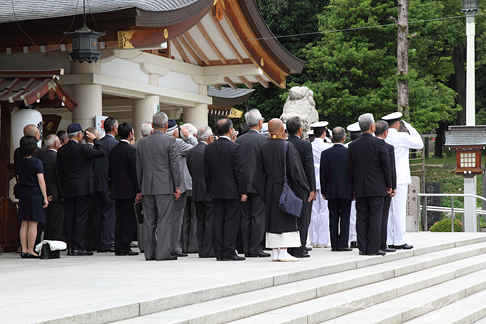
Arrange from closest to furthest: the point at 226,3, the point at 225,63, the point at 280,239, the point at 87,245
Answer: the point at 280,239 → the point at 87,245 → the point at 226,3 → the point at 225,63

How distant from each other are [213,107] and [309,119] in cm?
277

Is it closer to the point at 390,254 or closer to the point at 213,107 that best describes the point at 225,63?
the point at 213,107

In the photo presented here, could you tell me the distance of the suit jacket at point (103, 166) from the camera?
31.2 ft

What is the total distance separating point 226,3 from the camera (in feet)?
43.9

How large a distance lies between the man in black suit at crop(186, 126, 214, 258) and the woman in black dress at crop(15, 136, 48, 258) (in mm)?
2128

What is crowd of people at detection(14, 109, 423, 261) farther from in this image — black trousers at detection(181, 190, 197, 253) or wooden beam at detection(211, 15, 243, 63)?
wooden beam at detection(211, 15, 243, 63)

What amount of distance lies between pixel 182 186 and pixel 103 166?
4.86ft

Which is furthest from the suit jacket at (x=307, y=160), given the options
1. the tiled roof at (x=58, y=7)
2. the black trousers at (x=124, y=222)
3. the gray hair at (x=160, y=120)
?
the tiled roof at (x=58, y=7)

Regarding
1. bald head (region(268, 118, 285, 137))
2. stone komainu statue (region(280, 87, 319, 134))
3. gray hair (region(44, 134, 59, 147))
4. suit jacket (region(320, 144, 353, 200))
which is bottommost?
suit jacket (region(320, 144, 353, 200))

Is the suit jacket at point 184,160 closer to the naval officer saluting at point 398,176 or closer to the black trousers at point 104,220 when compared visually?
the black trousers at point 104,220

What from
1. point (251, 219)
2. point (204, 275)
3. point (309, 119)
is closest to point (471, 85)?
point (309, 119)

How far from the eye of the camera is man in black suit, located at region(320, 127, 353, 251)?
9648mm

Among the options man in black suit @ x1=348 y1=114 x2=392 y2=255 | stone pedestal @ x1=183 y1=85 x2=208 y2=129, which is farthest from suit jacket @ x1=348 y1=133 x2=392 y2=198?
stone pedestal @ x1=183 y1=85 x2=208 y2=129

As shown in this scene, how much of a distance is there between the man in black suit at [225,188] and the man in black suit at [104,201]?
1904 mm
